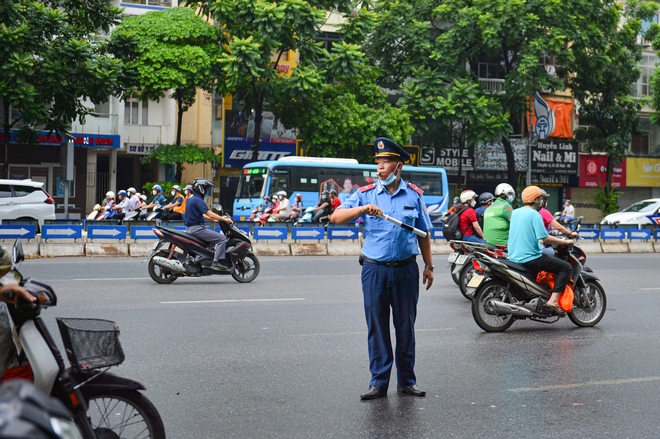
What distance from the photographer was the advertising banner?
4625 centimetres

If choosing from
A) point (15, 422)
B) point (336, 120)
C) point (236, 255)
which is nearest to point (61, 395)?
point (15, 422)

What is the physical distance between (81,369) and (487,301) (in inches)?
239

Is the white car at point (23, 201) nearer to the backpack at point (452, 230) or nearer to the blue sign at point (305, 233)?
the blue sign at point (305, 233)

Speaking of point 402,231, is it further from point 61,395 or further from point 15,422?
point 15,422

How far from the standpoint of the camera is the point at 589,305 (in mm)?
9641

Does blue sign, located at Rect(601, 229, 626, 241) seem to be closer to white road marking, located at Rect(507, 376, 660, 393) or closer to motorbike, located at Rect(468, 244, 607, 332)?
motorbike, located at Rect(468, 244, 607, 332)

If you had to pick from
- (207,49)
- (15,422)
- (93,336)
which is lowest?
(93,336)

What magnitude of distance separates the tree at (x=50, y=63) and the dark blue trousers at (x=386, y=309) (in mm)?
20825

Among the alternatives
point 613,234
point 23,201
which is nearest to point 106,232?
point 23,201

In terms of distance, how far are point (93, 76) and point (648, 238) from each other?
1762 cm

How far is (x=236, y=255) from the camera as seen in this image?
13.4 meters

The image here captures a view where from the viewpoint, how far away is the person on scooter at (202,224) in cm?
1282

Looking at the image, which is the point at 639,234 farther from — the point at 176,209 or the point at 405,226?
the point at 405,226

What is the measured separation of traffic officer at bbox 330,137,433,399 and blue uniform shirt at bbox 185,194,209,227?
23.5 ft
